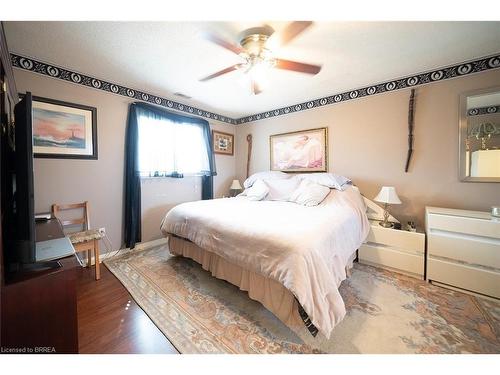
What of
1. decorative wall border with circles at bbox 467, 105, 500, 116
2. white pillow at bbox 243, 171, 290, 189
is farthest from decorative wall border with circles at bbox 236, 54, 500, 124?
white pillow at bbox 243, 171, 290, 189

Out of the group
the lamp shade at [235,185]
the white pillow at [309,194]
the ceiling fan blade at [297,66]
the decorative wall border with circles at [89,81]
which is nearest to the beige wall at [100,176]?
the decorative wall border with circles at [89,81]

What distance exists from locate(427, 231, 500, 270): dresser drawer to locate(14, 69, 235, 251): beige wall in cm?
357

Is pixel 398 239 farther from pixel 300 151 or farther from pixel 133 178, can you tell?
pixel 133 178

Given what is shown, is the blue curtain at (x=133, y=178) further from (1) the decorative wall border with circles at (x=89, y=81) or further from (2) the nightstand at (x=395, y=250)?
(2) the nightstand at (x=395, y=250)

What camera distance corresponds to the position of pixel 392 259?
2.33 metres

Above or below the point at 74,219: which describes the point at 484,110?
above

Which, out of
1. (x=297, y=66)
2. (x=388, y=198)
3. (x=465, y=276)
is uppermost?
(x=297, y=66)

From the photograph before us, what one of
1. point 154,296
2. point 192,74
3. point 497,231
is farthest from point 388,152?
point 154,296

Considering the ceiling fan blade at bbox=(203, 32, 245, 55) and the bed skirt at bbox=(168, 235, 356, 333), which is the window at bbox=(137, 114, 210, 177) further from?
the ceiling fan blade at bbox=(203, 32, 245, 55)

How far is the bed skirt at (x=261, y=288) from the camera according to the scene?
1412mm

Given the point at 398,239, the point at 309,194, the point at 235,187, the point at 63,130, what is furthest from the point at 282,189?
the point at 63,130

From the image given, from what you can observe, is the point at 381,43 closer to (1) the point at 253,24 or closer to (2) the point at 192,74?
(1) the point at 253,24

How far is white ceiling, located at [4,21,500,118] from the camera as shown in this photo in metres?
1.58

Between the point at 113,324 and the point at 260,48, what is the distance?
2.50 metres
